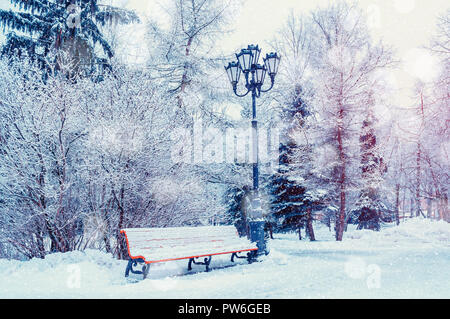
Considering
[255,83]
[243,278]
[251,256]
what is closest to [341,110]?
[255,83]

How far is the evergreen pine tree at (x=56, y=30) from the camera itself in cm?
1198

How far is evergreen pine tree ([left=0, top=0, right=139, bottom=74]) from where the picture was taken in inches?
472

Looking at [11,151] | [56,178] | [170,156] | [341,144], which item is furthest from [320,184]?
[11,151]

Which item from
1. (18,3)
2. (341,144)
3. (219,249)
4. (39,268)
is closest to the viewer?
(39,268)

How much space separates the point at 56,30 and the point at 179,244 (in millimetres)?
9996

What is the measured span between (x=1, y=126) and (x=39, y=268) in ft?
13.2

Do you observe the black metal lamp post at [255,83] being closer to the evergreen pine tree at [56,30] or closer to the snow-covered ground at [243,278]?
the snow-covered ground at [243,278]

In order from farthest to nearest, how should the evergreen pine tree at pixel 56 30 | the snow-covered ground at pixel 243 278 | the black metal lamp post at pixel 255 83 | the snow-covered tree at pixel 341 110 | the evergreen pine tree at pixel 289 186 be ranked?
the evergreen pine tree at pixel 289 186
the snow-covered tree at pixel 341 110
the evergreen pine tree at pixel 56 30
the black metal lamp post at pixel 255 83
the snow-covered ground at pixel 243 278

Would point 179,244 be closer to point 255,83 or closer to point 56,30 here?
point 255,83

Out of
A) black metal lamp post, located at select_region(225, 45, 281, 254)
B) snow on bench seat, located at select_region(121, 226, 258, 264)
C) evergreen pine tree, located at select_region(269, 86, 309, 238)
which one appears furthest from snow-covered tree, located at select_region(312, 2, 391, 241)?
snow on bench seat, located at select_region(121, 226, 258, 264)

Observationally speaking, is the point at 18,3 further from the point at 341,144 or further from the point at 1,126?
the point at 341,144

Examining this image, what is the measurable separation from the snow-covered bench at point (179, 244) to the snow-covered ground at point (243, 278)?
1.11 feet

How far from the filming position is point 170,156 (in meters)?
9.12

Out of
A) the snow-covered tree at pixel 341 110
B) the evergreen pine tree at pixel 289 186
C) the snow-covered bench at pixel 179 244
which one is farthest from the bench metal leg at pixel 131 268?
the evergreen pine tree at pixel 289 186
